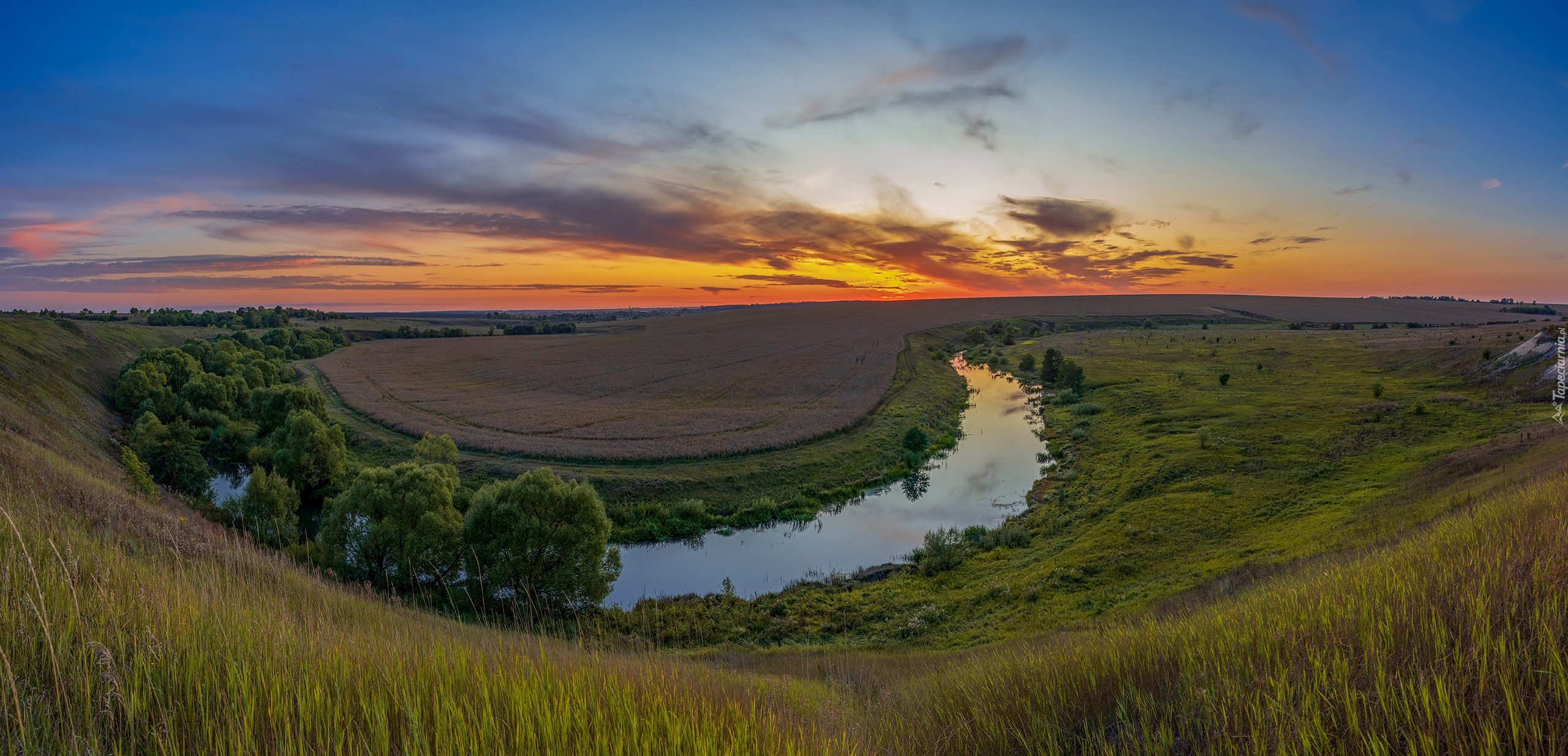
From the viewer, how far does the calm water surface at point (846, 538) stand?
85.1ft

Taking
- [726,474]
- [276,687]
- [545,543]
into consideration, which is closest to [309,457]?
[545,543]

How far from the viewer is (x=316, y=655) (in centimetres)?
320

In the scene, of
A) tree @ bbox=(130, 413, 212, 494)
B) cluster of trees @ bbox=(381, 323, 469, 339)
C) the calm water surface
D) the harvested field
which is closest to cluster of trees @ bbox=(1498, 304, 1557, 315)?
the harvested field

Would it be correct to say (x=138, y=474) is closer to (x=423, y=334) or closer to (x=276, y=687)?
(x=276, y=687)

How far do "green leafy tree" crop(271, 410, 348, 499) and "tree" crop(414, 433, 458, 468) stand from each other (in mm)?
4596

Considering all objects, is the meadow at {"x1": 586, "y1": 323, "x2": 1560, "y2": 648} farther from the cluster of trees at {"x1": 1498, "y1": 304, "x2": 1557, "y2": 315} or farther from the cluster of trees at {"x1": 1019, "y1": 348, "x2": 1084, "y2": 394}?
the cluster of trees at {"x1": 1498, "y1": 304, "x2": 1557, "y2": 315}

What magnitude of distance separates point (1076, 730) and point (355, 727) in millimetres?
4190

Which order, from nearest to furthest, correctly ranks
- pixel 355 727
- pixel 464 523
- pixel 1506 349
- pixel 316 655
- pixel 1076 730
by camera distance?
pixel 355 727
pixel 316 655
pixel 1076 730
pixel 464 523
pixel 1506 349

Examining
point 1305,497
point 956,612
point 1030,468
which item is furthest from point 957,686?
point 1030,468

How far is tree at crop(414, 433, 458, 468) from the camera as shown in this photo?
120 feet

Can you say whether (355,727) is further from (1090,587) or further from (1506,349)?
(1506,349)

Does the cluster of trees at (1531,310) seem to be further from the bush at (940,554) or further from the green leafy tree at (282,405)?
the green leafy tree at (282,405)

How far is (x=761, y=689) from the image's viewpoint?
4.86 m

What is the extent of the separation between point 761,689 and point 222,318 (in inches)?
8645
